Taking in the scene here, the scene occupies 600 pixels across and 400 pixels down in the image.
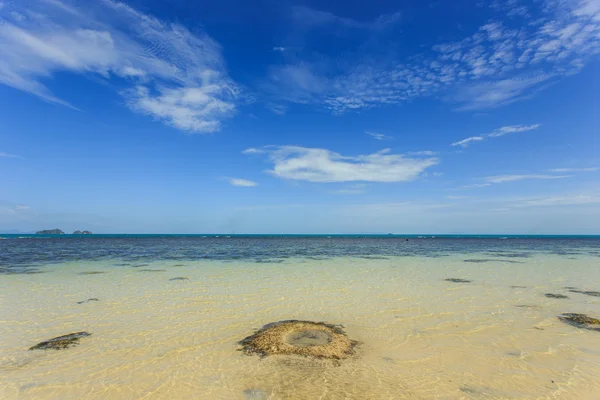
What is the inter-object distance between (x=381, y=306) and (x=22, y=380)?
1143 centimetres

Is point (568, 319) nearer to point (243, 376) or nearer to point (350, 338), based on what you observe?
point (350, 338)

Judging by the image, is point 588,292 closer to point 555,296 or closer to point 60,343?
point 555,296

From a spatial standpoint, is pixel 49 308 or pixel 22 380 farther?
pixel 49 308

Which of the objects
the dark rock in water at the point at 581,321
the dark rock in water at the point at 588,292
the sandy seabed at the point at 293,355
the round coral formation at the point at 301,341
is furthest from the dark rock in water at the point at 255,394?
the dark rock in water at the point at 588,292

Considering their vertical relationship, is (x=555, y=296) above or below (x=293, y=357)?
above

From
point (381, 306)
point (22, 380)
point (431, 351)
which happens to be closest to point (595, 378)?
point (431, 351)

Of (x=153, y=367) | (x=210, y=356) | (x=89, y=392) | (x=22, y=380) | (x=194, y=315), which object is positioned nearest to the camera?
(x=89, y=392)

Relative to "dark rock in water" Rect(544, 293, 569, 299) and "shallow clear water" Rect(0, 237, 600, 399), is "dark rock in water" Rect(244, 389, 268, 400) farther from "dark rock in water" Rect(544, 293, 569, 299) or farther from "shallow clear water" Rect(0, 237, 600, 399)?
"dark rock in water" Rect(544, 293, 569, 299)

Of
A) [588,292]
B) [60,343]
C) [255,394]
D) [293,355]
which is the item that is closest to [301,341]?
[293,355]

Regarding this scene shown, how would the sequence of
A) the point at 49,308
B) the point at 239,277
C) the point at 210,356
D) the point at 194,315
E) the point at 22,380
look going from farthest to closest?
the point at 239,277, the point at 49,308, the point at 194,315, the point at 210,356, the point at 22,380

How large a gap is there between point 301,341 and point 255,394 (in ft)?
9.05

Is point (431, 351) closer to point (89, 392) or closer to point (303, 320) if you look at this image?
point (303, 320)

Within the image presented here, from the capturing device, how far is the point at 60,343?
8.64 meters

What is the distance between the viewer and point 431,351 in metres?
8.17
